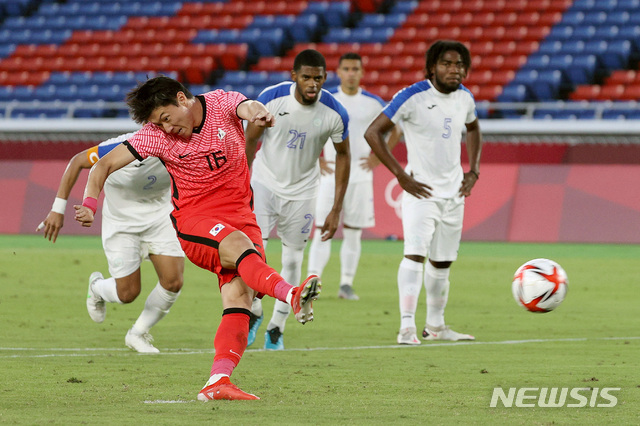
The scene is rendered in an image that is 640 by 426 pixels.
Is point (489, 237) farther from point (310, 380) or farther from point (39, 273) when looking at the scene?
point (310, 380)

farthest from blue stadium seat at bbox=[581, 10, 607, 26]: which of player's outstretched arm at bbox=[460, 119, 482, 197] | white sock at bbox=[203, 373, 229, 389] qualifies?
white sock at bbox=[203, 373, 229, 389]

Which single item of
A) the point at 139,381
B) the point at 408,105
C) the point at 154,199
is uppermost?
the point at 408,105

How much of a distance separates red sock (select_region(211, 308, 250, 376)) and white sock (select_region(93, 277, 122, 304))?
8.32 feet

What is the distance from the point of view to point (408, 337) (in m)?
8.47

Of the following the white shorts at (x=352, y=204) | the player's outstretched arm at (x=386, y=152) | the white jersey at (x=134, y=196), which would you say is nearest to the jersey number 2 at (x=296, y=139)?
the player's outstretched arm at (x=386, y=152)

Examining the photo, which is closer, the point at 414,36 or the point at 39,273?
the point at 39,273

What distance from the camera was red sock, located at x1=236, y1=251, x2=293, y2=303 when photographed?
5.58 m

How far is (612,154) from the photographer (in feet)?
60.1

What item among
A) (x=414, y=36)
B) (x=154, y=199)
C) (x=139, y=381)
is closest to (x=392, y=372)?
(x=139, y=381)

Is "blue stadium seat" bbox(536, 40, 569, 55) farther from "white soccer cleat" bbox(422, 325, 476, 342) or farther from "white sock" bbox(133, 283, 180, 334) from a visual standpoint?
"white sock" bbox(133, 283, 180, 334)

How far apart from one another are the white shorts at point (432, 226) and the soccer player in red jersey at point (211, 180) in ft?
8.82

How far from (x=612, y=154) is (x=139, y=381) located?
13.5m

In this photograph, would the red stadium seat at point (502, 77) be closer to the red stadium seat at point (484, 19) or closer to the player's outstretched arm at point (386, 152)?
the red stadium seat at point (484, 19)

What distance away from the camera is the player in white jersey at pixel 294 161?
26.7 ft
